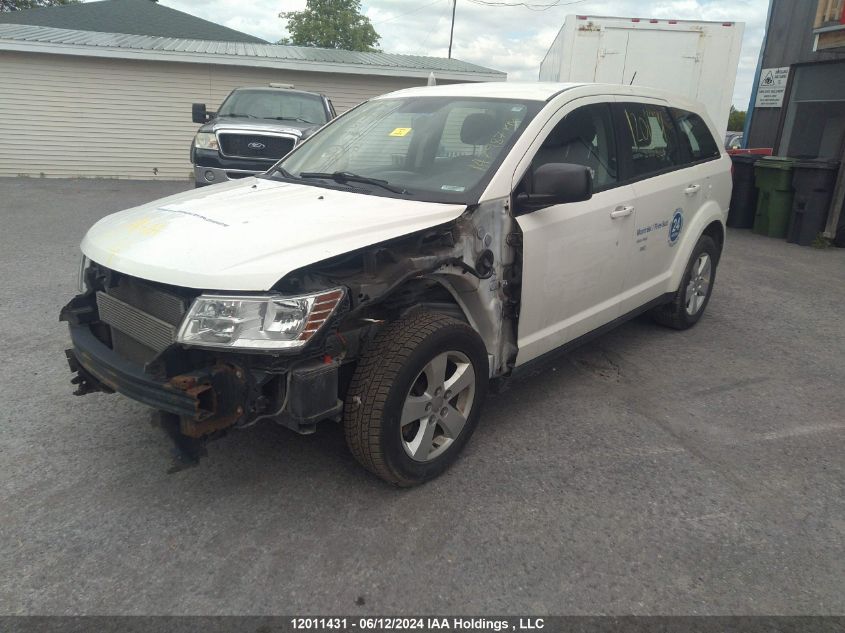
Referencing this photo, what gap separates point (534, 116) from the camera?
11.5 ft

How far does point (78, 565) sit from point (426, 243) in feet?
6.33

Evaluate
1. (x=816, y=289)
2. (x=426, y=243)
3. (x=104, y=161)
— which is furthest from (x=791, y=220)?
(x=104, y=161)

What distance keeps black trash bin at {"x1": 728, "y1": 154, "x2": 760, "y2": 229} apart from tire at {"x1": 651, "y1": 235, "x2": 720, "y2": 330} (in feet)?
18.9

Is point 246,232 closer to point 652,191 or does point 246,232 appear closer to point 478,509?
point 478,509

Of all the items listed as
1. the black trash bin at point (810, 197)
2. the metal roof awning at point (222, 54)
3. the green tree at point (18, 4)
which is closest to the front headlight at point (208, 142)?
the metal roof awning at point (222, 54)

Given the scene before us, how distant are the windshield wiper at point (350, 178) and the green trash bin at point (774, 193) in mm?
8198

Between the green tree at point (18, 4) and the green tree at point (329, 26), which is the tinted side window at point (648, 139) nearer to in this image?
the green tree at point (18, 4)

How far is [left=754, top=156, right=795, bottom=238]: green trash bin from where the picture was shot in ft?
31.1

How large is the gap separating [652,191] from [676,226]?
53cm

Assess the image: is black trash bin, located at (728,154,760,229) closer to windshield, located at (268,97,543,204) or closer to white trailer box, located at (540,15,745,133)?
white trailer box, located at (540,15,745,133)

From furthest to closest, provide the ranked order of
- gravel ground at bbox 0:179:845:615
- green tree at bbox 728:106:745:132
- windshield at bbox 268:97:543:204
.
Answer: green tree at bbox 728:106:745:132, windshield at bbox 268:97:543:204, gravel ground at bbox 0:179:845:615

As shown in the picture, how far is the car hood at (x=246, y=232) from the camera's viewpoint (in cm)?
246
